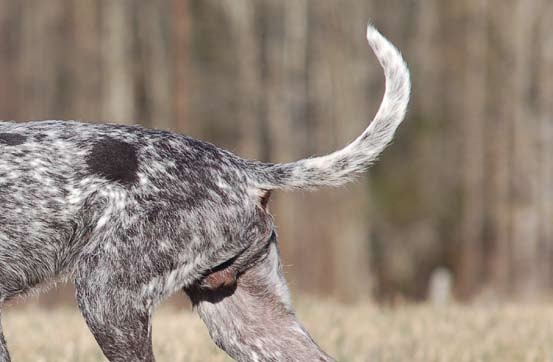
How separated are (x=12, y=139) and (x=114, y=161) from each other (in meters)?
0.64

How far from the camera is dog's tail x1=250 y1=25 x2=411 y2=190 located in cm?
639

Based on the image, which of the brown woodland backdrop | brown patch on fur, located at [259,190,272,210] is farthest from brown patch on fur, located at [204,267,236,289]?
the brown woodland backdrop

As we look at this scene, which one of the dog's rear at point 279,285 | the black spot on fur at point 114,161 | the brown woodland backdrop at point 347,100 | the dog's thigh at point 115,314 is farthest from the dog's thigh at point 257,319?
the brown woodland backdrop at point 347,100

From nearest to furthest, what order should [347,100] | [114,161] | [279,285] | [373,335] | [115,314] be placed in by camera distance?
[115,314] → [114,161] → [279,285] → [373,335] → [347,100]

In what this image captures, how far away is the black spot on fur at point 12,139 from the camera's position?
20.4 feet

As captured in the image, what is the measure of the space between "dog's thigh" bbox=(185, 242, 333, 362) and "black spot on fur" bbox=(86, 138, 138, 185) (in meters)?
0.77

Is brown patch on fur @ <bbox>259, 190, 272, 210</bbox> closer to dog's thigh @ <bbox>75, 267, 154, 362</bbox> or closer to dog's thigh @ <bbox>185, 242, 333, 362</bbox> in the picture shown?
dog's thigh @ <bbox>185, 242, 333, 362</bbox>

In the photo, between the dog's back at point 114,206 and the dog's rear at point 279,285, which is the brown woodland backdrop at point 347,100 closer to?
the dog's rear at point 279,285

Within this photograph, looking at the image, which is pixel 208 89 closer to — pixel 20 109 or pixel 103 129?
pixel 20 109

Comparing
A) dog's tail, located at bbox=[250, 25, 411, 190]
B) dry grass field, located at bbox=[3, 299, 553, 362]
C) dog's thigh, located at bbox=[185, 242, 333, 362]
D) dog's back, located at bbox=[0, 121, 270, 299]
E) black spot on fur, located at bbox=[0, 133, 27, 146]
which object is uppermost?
dog's tail, located at bbox=[250, 25, 411, 190]

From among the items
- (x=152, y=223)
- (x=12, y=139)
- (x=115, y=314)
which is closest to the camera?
(x=115, y=314)

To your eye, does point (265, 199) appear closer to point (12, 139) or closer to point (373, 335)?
point (12, 139)

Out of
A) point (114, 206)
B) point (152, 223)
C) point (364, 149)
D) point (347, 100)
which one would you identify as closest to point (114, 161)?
point (114, 206)

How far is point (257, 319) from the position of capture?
20.6 feet
